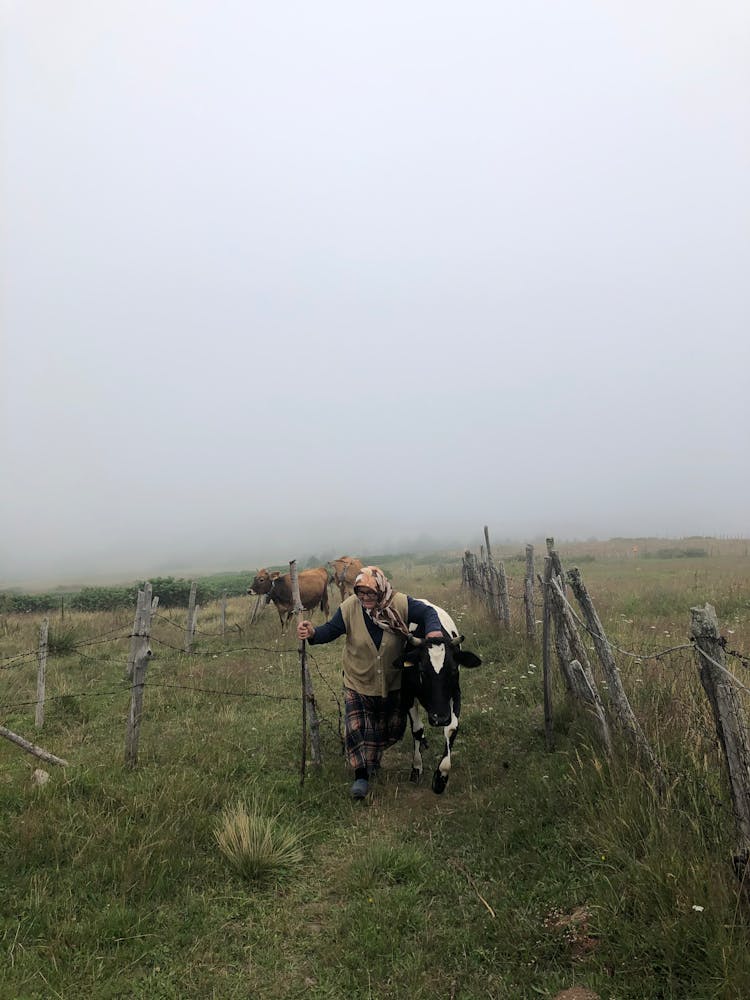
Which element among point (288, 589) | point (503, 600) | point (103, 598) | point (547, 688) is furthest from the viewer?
point (103, 598)

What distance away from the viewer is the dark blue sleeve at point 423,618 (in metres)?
6.04

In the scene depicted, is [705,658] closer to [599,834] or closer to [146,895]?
[599,834]

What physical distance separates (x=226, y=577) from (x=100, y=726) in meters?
28.6

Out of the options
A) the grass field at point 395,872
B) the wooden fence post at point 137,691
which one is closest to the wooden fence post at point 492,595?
the grass field at point 395,872

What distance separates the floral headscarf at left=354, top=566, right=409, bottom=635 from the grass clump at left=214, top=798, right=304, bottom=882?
6.55 feet

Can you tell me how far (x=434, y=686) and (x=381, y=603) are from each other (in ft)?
3.08

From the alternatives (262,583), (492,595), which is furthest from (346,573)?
(492,595)

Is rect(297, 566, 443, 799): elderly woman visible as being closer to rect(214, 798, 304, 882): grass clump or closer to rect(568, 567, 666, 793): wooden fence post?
rect(214, 798, 304, 882): grass clump

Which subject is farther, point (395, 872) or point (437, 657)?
point (437, 657)

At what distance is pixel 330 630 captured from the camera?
238 inches

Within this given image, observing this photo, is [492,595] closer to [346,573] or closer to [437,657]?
[437,657]

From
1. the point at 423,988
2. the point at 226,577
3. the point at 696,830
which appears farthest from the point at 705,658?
the point at 226,577

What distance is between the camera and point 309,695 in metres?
6.05

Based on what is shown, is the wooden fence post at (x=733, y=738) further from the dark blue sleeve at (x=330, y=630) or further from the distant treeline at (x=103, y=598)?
the distant treeline at (x=103, y=598)
